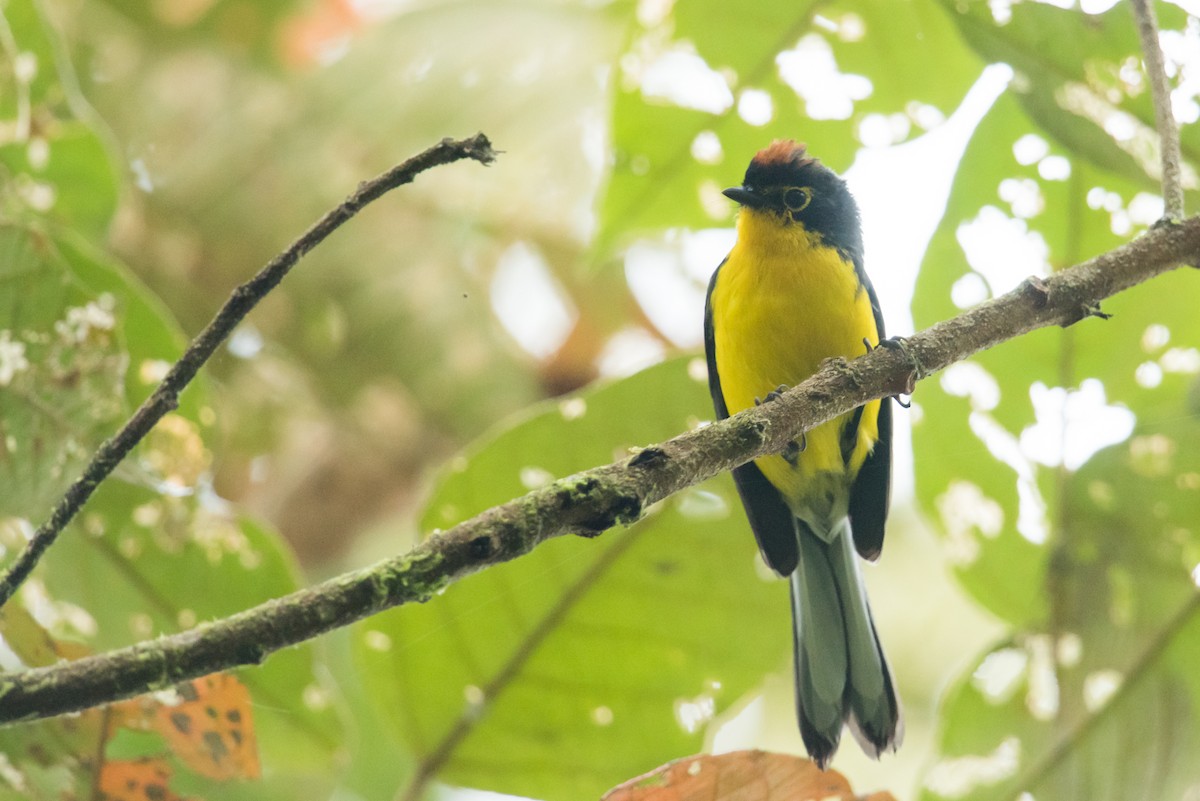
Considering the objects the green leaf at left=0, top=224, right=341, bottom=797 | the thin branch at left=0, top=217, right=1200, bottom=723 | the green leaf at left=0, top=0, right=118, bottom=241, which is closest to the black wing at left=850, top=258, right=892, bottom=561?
the thin branch at left=0, top=217, right=1200, bottom=723

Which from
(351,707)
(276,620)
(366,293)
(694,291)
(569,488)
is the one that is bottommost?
(276,620)

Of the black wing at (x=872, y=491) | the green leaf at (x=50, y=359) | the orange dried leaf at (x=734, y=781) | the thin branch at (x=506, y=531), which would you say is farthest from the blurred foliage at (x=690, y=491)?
the thin branch at (x=506, y=531)

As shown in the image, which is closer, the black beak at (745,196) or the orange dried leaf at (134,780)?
the orange dried leaf at (134,780)

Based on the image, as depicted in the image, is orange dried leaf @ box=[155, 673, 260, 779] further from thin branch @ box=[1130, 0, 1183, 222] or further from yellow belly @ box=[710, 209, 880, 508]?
thin branch @ box=[1130, 0, 1183, 222]

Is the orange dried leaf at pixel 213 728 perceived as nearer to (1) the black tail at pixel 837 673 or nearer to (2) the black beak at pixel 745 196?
(1) the black tail at pixel 837 673

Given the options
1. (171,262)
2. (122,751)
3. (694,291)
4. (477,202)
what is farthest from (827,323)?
(171,262)

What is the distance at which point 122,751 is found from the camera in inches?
53.7

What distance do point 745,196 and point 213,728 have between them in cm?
106

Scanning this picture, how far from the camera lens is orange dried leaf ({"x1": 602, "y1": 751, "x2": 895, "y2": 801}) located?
119 cm

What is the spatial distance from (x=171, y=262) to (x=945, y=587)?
171 cm

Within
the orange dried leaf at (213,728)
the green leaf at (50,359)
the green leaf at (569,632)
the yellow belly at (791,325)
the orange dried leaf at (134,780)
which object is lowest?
the orange dried leaf at (134,780)

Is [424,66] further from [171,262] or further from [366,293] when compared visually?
[171,262]

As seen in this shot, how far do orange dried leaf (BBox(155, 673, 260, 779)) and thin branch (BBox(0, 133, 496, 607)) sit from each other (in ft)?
1.28

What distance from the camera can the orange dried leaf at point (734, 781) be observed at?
1.19 metres
